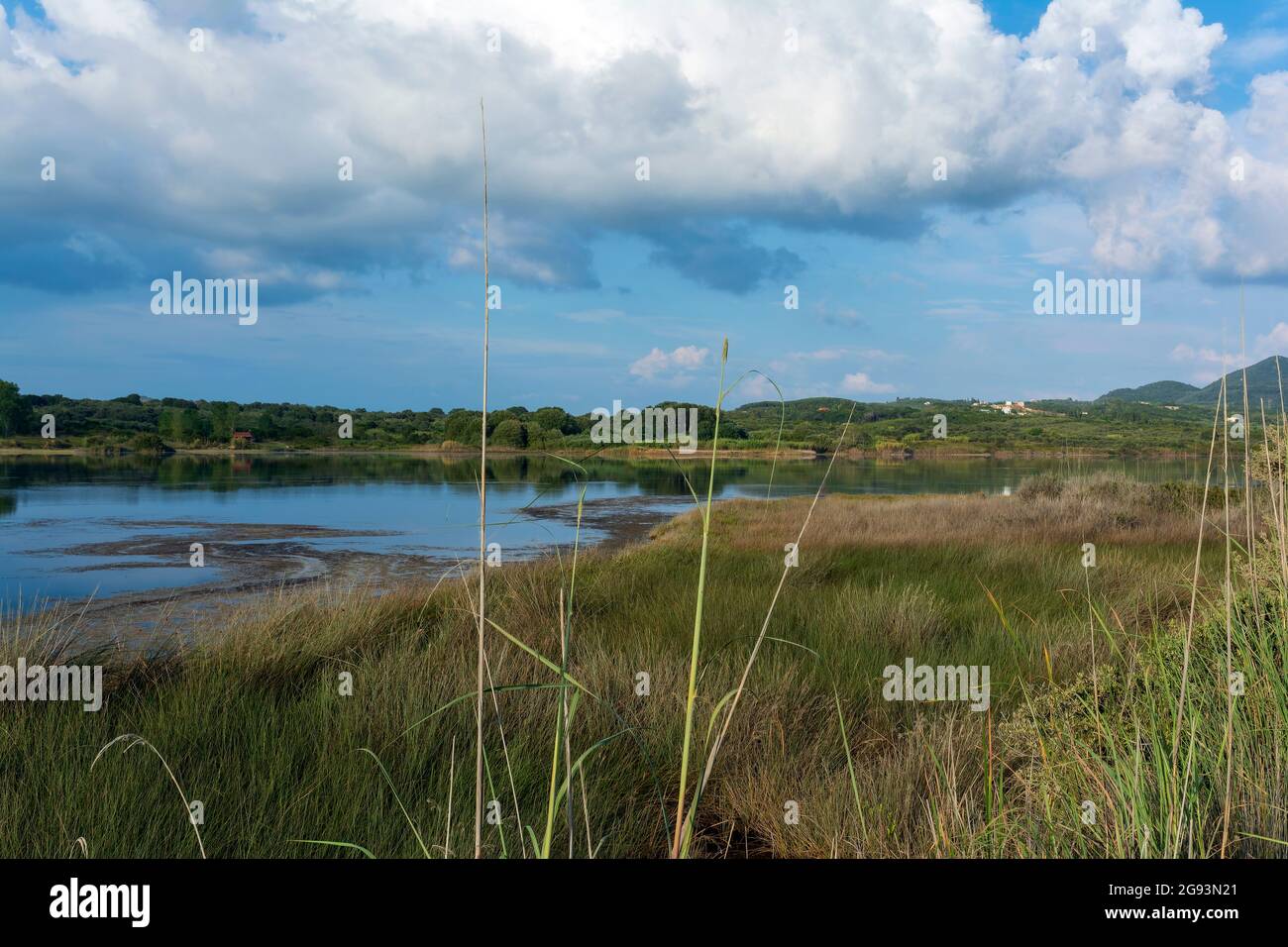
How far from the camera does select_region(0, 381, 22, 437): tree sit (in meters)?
43.3

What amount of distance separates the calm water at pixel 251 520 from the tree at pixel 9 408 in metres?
3.06

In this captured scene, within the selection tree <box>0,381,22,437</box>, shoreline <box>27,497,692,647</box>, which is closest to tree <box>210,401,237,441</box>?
tree <box>0,381,22,437</box>

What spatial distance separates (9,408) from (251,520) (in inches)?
1331

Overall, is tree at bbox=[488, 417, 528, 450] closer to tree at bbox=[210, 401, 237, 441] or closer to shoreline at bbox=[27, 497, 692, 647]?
shoreline at bbox=[27, 497, 692, 647]

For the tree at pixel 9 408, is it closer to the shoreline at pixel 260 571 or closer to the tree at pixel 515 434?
the tree at pixel 515 434

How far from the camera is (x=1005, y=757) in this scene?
11.8 ft

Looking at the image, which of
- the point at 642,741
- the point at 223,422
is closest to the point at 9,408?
the point at 223,422

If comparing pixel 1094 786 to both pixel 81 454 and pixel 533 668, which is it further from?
pixel 81 454

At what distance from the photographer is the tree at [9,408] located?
43344mm

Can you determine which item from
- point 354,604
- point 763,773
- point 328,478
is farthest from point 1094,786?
point 328,478

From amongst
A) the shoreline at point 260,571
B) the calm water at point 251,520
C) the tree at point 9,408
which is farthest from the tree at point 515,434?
the tree at point 9,408

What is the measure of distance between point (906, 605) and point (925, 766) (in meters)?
3.45
